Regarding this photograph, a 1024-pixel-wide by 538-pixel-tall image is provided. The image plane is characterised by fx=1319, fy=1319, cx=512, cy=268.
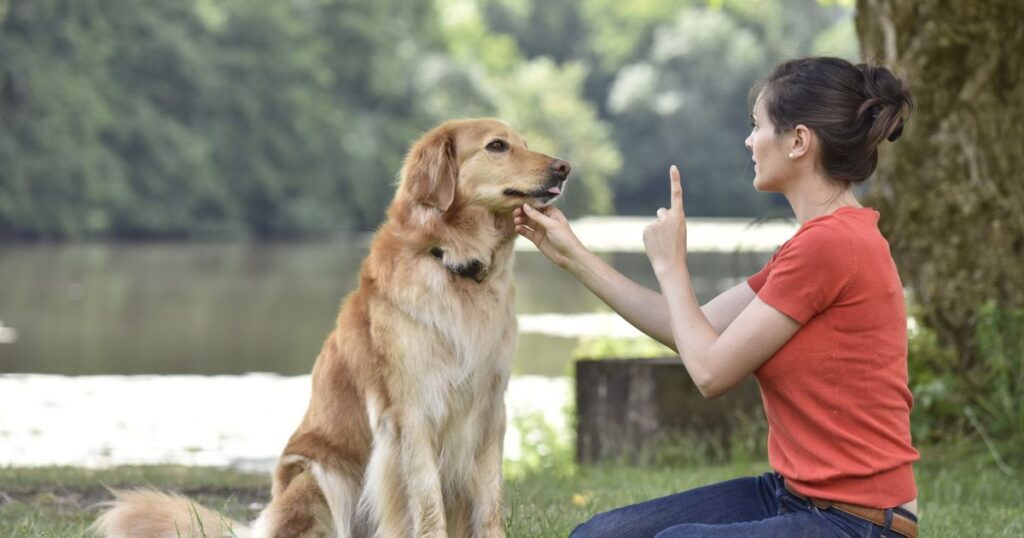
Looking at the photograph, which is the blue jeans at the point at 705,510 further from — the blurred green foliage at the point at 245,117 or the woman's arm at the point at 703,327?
the blurred green foliage at the point at 245,117

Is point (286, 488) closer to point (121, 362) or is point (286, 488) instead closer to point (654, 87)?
point (121, 362)

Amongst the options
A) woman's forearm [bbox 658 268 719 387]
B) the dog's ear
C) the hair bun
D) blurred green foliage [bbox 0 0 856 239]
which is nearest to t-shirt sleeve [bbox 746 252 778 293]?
Result: woman's forearm [bbox 658 268 719 387]

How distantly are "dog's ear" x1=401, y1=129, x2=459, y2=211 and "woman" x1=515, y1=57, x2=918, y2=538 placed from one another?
46.8 inches

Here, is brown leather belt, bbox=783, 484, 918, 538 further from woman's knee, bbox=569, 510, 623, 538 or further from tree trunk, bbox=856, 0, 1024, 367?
tree trunk, bbox=856, 0, 1024, 367

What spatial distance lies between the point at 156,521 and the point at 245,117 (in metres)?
47.4

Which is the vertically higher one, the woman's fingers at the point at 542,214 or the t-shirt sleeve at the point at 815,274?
the woman's fingers at the point at 542,214

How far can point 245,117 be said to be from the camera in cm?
5072

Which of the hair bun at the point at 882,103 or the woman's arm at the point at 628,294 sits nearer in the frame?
the hair bun at the point at 882,103

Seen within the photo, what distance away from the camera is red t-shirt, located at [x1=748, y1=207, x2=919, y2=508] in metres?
3.35

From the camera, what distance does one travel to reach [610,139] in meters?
85.3

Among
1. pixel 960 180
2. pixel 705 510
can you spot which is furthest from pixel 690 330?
pixel 960 180

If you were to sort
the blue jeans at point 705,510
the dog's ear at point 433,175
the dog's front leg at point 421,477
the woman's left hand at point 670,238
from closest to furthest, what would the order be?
the woman's left hand at point 670,238 → the blue jeans at point 705,510 → the dog's front leg at point 421,477 → the dog's ear at point 433,175

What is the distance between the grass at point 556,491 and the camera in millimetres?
5188

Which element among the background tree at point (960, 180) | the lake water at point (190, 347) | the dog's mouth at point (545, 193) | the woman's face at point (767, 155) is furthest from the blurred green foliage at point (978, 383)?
the woman's face at point (767, 155)
